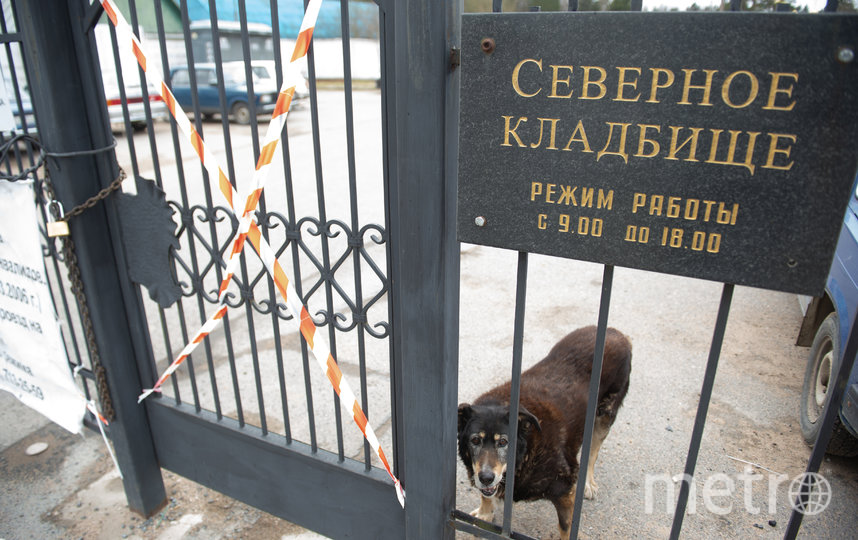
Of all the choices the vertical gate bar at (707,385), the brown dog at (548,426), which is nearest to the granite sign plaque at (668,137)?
Result: the vertical gate bar at (707,385)

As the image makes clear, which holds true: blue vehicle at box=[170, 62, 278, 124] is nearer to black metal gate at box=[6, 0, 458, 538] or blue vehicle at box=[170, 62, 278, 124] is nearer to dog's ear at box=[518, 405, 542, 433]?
Answer: black metal gate at box=[6, 0, 458, 538]

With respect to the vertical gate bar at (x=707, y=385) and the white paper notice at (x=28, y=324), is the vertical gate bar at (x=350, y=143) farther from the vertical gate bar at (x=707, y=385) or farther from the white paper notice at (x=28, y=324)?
the white paper notice at (x=28, y=324)

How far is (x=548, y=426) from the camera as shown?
9.43 feet

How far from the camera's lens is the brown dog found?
2.70m

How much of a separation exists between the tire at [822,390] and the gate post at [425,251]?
2523 millimetres

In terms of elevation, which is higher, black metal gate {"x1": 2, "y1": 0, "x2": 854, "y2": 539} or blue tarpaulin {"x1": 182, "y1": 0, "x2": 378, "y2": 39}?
blue tarpaulin {"x1": 182, "y1": 0, "x2": 378, "y2": 39}

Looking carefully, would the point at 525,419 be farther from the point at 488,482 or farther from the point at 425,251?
the point at 425,251

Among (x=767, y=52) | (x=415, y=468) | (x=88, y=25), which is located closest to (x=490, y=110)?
(x=767, y=52)

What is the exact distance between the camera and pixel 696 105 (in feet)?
4.66

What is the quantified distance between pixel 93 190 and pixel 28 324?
2.68 feet

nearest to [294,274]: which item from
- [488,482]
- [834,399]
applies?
[488,482]

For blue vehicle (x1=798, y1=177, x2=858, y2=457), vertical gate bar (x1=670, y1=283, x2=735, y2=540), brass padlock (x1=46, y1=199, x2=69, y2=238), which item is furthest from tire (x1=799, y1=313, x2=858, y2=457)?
brass padlock (x1=46, y1=199, x2=69, y2=238)

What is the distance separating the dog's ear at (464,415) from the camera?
2.73 m

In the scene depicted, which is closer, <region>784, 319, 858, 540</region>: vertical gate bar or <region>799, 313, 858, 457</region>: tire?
<region>784, 319, 858, 540</region>: vertical gate bar
